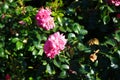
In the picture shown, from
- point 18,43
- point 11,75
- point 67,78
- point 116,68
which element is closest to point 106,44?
point 116,68

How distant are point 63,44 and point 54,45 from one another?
8 centimetres

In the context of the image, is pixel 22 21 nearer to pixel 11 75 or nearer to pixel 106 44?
pixel 11 75

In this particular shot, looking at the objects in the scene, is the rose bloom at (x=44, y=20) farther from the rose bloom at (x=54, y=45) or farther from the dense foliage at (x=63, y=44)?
the rose bloom at (x=54, y=45)

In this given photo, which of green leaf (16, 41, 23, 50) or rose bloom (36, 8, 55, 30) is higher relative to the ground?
rose bloom (36, 8, 55, 30)

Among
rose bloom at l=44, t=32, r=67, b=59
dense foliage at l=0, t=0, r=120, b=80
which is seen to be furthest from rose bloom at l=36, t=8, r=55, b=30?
rose bloom at l=44, t=32, r=67, b=59

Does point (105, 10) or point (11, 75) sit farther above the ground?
point (105, 10)

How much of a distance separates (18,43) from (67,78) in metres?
0.53

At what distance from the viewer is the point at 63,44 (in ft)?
10.3

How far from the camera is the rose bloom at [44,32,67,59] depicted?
10.2 feet

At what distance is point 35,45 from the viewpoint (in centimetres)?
334

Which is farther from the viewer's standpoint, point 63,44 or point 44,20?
point 44,20

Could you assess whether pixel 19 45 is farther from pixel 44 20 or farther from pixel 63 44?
pixel 63 44

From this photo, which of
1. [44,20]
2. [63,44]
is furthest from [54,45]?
[44,20]

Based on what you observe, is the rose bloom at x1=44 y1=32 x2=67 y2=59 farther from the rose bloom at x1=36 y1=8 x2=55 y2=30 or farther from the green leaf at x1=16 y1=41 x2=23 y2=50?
the green leaf at x1=16 y1=41 x2=23 y2=50
